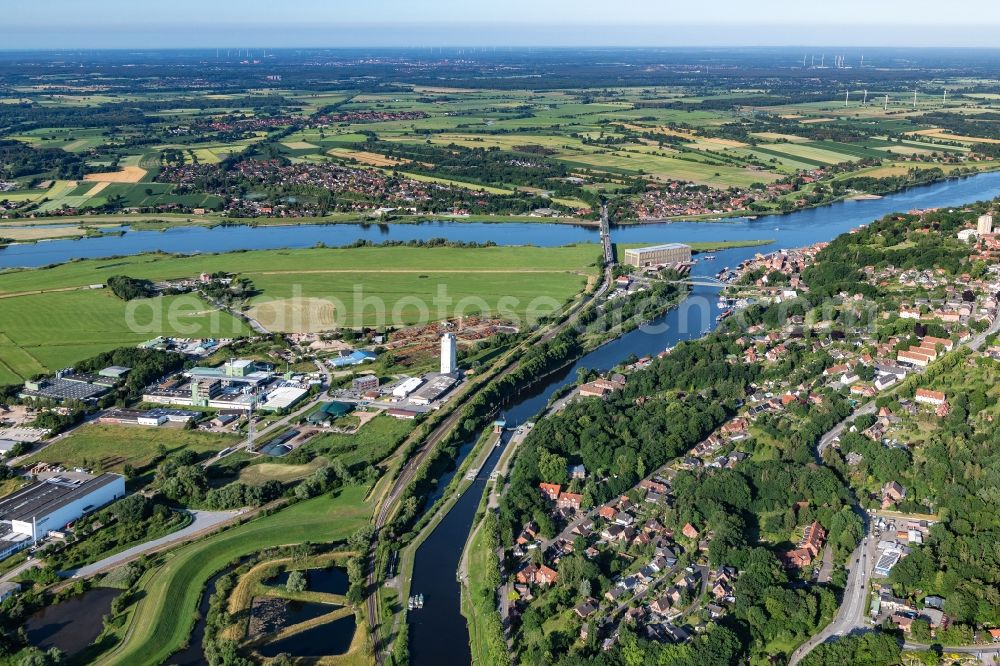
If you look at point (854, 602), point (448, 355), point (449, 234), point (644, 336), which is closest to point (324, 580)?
point (854, 602)

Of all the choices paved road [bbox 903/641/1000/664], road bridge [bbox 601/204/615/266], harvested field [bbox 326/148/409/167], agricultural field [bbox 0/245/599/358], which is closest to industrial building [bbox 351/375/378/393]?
agricultural field [bbox 0/245/599/358]

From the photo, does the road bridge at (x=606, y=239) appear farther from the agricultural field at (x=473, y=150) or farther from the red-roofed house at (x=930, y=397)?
the red-roofed house at (x=930, y=397)

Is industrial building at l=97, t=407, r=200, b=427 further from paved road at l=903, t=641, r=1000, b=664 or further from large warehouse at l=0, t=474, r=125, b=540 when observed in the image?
paved road at l=903, t=641, r=1000, b=664

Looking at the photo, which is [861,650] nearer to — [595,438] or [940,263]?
[595,438]

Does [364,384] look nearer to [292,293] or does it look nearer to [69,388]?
[69,388]

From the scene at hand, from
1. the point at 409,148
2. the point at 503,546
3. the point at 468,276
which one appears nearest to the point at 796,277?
the point at 468,276

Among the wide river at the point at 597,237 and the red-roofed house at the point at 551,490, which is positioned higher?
the wide river at the point at 597,237

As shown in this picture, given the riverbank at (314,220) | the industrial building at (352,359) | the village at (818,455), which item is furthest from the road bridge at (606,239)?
the industrial building at (352,359)
